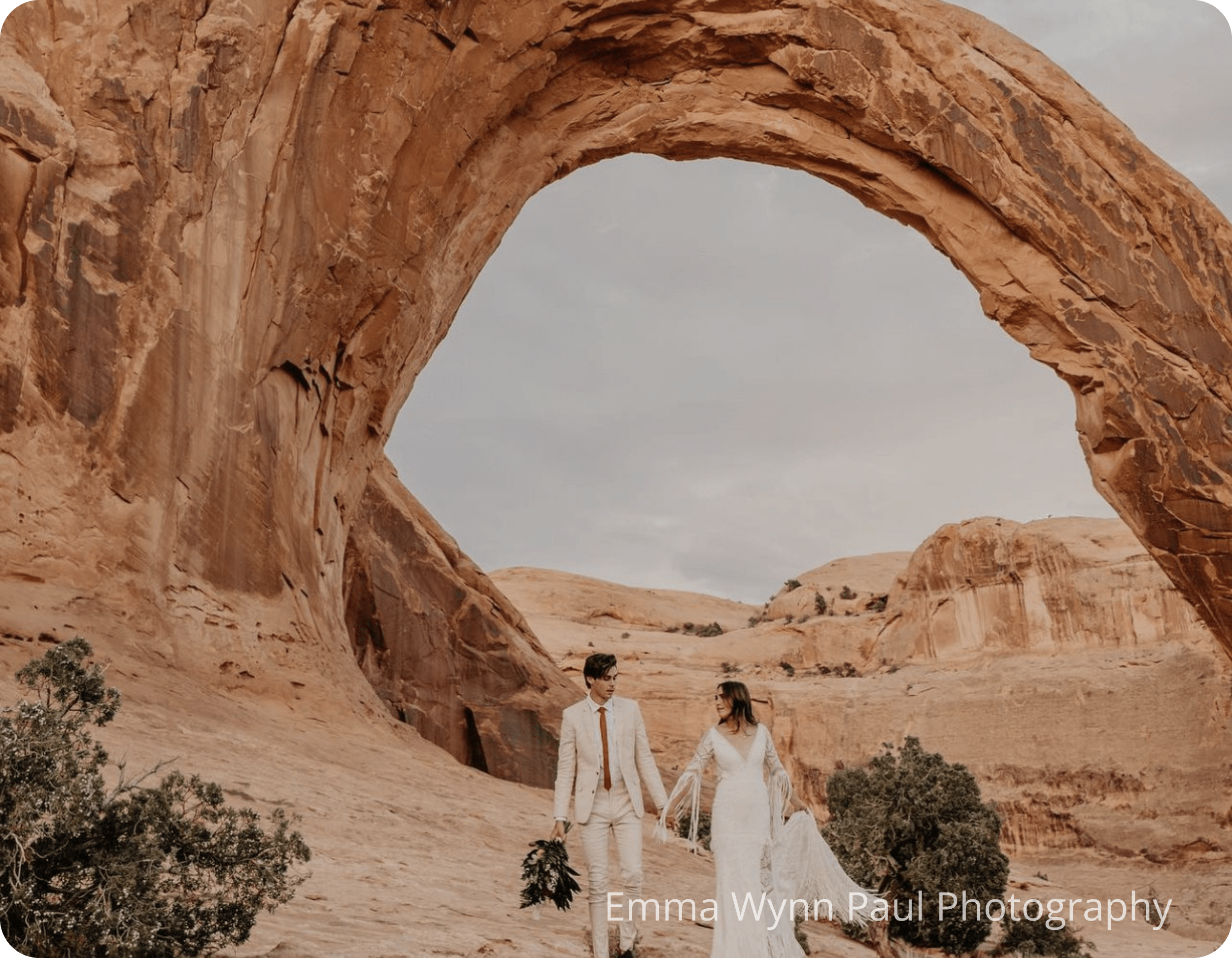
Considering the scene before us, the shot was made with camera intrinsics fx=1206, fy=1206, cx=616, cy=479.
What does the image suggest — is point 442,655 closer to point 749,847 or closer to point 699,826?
point 699,826

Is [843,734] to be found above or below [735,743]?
above

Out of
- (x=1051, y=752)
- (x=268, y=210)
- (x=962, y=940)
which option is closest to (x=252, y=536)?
(x=268, y=210)

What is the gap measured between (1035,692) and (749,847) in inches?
1260

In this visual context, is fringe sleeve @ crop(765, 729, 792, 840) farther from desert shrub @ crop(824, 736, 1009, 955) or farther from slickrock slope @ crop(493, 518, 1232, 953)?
slickrock slope @ crop(493, 518, 1232, 953)

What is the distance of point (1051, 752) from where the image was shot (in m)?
34.5

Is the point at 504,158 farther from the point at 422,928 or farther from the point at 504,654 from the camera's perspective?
the point at 422,928

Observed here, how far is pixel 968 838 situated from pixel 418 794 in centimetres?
932

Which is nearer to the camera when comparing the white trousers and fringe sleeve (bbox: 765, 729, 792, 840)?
fringe sleeve (bbox: 765, 729, 792, 840)

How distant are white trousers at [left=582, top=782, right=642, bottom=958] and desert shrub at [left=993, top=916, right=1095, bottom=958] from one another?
13626 millimetres

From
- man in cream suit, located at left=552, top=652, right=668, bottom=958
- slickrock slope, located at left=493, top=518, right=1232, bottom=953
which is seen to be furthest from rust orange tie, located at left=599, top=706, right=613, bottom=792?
slickrock slope, located at left=493, top=518, right=1232, bottom=953

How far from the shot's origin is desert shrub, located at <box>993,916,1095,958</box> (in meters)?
18.3

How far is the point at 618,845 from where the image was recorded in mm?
6566

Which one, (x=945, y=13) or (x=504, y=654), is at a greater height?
(x=945, y=13)

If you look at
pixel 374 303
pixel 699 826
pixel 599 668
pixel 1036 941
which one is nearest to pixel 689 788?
pixel 599 668
